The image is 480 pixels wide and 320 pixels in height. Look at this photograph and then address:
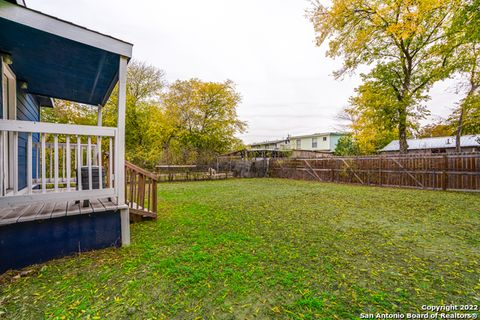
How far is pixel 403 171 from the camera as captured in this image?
10.2m

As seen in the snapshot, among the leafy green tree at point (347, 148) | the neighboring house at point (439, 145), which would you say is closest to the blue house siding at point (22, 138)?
the leafy green tree at point (347, 148)

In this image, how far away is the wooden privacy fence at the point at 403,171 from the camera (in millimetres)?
8617

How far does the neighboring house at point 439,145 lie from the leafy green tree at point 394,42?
341 inches

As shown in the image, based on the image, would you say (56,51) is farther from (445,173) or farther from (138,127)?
(445,173)

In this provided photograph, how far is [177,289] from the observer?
211 cm

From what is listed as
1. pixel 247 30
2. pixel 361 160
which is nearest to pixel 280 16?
pixel 247 30

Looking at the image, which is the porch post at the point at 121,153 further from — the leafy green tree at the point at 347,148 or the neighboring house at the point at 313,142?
the neighboring house at the point at 313,142

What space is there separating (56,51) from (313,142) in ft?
108

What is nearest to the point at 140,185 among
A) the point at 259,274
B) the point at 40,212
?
the point at 40,212

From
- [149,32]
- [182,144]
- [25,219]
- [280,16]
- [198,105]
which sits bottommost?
[25,219]

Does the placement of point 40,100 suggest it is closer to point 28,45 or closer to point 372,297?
point 28,45

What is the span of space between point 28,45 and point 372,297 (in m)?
5.23

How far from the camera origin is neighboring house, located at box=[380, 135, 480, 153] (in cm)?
1833

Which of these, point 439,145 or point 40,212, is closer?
point 40,212
